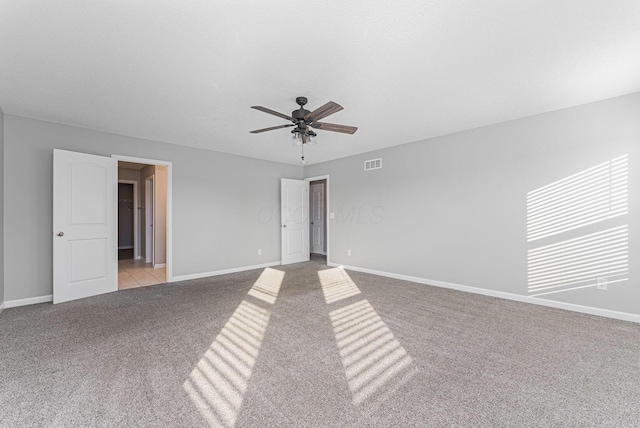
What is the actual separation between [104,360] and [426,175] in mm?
4712

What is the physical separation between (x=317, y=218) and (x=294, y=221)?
1702mm

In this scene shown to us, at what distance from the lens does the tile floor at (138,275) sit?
4.80 meters

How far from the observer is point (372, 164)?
554 centimetres

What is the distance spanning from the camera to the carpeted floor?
1.66 meters

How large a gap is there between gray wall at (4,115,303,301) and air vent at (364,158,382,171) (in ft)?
6.46

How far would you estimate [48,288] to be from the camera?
3.79m

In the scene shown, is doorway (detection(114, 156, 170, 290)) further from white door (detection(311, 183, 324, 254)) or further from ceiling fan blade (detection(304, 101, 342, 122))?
white door (detection(311, 183, 324, 254))

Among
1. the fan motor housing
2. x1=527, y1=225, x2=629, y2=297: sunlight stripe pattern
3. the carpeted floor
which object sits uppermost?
the fan motor housing

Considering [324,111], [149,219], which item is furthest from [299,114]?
[149,219]

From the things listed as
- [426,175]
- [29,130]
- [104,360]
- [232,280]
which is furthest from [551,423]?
[29,130]

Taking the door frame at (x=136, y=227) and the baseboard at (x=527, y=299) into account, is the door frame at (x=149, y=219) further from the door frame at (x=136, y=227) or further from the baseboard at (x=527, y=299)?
the baseboard at (x=527, y=299)

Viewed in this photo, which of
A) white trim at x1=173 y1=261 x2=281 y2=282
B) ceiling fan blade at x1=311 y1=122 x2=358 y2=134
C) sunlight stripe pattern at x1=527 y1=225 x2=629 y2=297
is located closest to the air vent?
ceiling fan blade at x1=311 y1=122 x2=358 y2=134

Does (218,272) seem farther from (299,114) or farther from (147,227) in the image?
(299,114)

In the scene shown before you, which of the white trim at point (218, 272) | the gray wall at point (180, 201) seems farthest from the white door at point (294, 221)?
the white trim at point (218, 272)
